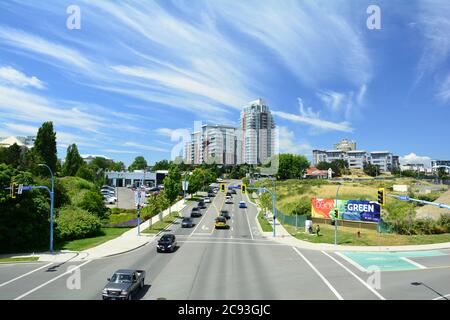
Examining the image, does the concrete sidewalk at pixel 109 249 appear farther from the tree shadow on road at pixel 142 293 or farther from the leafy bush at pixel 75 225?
the tree shadow on road at pixel 142 293

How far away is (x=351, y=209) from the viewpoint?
53719mm

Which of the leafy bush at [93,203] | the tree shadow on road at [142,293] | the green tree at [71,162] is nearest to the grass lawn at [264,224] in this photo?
the leafy bush at [93,203]

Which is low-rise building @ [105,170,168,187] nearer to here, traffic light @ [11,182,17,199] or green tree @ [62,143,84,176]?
green tree @ [62,143,84,176]

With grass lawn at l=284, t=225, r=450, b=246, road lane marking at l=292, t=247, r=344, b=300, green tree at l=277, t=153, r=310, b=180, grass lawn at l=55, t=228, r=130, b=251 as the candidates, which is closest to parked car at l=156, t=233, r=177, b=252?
grass lawn at l=55, t=228, r=130, b=251

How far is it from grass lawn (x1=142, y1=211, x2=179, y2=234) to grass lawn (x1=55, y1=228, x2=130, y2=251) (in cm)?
385

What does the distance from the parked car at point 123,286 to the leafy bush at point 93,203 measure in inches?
1271

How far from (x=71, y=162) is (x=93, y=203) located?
207ft

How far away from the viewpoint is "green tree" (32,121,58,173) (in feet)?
290

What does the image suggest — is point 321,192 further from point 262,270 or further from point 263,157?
point 263,157

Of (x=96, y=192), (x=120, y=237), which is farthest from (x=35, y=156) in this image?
(x=120, y=237)

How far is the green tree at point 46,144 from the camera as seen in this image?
8825 cm

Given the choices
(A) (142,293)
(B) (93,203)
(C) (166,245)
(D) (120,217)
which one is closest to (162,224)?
(D) (120,217)

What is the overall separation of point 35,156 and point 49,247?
53.0 metres
